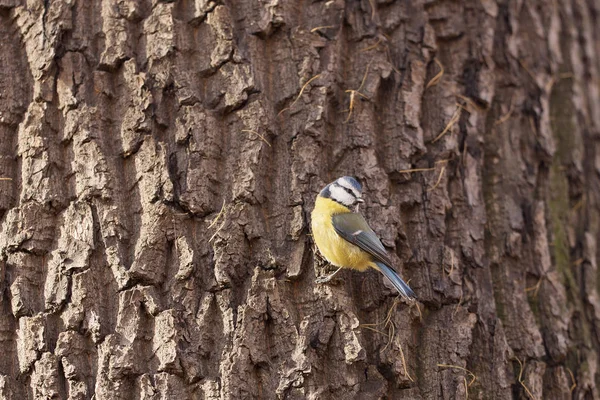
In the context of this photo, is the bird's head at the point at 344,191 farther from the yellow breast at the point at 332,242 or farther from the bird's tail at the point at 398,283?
the bird's tail at the point at 398,283

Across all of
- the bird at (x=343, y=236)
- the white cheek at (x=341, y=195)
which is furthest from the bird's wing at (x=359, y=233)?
the white cheek at (x=341, y=195)

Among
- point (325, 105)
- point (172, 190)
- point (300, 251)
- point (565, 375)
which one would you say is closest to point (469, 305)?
point (565, 375)

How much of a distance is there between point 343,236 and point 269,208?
→ 0.39 m

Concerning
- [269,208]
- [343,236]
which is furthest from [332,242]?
[269,208]

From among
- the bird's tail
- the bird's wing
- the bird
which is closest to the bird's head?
the bird

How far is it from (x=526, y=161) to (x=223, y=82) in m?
1.53

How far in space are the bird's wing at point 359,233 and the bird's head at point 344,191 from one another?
0.34 feet

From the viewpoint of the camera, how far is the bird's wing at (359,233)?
9.37 feet

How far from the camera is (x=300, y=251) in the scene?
2.80m

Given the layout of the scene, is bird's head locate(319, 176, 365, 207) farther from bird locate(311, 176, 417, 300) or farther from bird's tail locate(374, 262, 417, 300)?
bird's tail locate(374, 262, 417, 300)

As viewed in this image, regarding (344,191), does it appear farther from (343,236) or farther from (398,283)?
(398,283)

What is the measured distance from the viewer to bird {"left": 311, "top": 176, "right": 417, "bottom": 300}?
2836mm

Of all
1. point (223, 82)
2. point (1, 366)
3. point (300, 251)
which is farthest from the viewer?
point (223, 82)

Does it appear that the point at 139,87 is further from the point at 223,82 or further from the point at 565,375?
the point at 565,375
